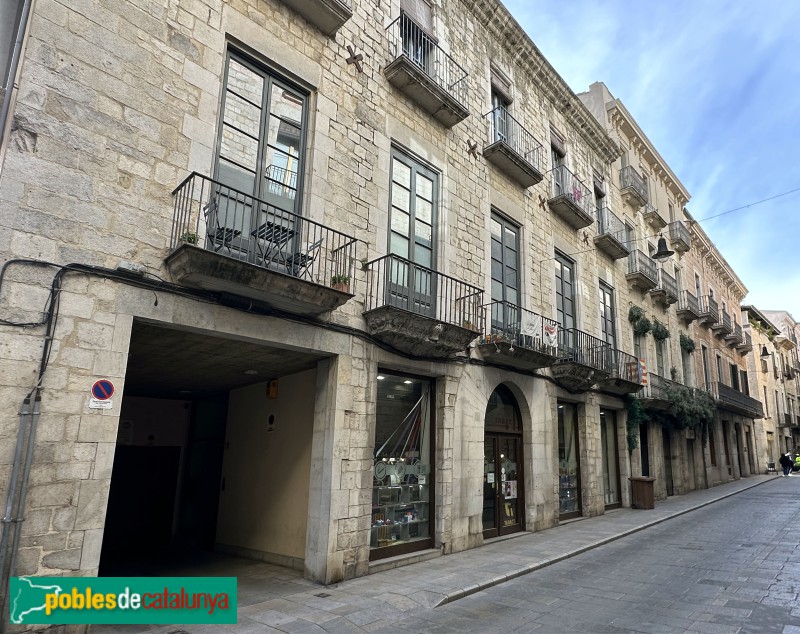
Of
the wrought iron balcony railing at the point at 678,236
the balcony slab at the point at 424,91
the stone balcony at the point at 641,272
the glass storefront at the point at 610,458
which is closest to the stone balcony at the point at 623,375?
the glass storefront at the point at 610,458

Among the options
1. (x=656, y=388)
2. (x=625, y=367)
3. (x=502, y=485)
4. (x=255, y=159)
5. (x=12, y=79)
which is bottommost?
(x=502, y=485)

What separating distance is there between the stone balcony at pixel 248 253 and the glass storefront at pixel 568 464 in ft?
27.2

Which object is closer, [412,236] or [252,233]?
[252,233]

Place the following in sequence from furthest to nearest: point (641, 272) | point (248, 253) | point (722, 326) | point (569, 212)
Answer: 1. point (722, 326)
2. point (641, 272)
3. point (569, 212)
4. point (248, 253)

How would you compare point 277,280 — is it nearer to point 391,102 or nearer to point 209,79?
point 209,79

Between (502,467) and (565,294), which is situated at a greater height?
(565,294)

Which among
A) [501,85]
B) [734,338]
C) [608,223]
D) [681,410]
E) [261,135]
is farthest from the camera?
[734,338]

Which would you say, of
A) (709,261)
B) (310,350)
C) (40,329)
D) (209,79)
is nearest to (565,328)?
(310,350)

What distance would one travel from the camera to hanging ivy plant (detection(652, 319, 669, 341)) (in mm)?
18706

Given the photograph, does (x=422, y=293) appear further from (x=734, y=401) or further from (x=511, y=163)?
(x=734, y=401)

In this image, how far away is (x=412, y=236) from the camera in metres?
9.05

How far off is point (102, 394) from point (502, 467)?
7.96 m

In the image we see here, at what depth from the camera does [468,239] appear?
33.6ft

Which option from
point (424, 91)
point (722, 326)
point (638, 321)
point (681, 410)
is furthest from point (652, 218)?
point (424, 91)
